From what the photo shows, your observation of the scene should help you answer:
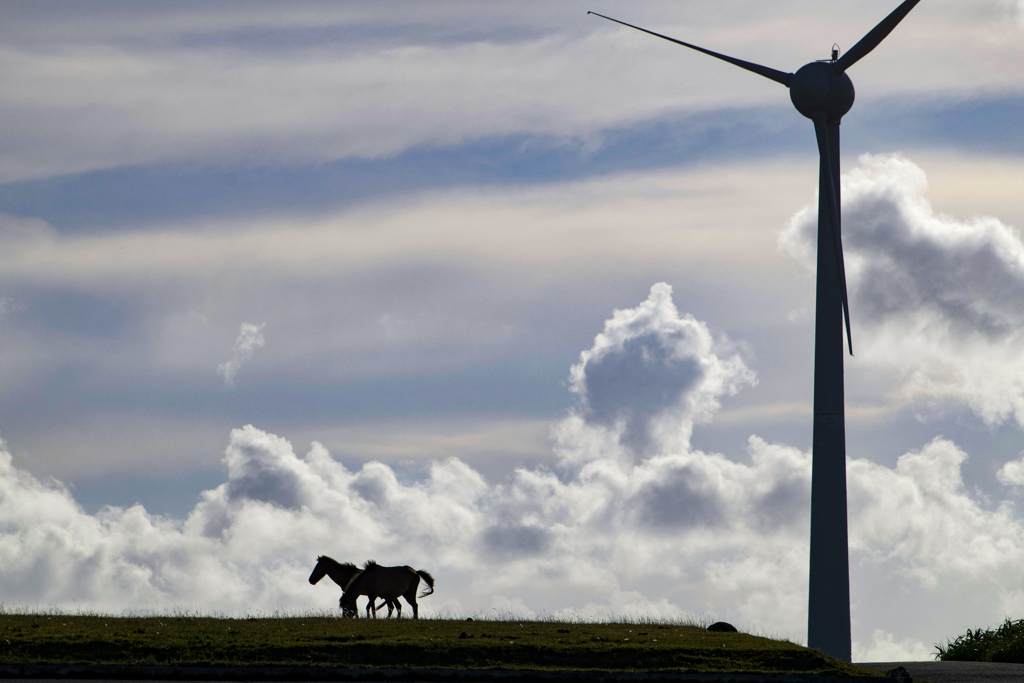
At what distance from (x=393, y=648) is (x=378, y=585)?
8063 millimetres

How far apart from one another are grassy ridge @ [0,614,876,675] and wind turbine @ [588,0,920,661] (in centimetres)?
974

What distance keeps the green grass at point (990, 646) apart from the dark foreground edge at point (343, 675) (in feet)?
59.6

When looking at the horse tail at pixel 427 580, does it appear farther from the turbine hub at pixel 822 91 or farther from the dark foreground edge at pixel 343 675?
the turbine hub at pixel 822 91

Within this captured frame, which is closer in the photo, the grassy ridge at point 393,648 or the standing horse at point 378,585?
the grassy ridge at point 393,648

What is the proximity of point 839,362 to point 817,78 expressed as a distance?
11.4 meters

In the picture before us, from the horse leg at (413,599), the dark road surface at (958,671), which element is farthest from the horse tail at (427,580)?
the dark road surface at (958,671)

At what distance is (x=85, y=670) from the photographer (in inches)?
922

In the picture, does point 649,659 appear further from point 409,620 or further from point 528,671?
point 409,620

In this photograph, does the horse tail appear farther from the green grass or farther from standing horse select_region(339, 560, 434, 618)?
the green grass

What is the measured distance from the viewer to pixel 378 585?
111ft

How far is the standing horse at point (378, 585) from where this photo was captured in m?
33.7

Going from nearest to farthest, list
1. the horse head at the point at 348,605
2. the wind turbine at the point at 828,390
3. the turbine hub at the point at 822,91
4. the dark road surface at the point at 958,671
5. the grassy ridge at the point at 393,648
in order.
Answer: the grassy ridge at the point at 393,648 < the dark road surface at the point at 958,671 < the horse head at the point at 348,605 < the wind turbine at the point at 828,390 < the turbine hub at the point at 822,91

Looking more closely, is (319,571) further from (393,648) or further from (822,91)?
(822,91)

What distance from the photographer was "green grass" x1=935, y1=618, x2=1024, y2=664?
1490 inches
